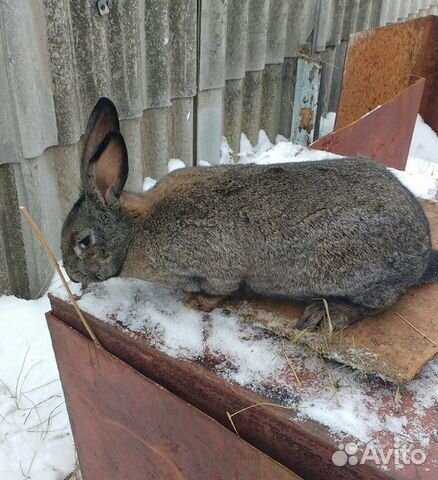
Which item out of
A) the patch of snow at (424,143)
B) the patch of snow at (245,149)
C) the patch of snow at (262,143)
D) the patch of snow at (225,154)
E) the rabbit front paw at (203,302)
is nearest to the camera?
the rabbit front paw at (203,302)

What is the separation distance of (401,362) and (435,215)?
114 cm

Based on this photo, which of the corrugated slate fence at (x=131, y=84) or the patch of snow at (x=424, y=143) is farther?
the patch of snow at (x=424, y=143)

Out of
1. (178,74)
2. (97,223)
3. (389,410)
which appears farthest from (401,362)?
(178,74)

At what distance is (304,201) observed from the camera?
166cm

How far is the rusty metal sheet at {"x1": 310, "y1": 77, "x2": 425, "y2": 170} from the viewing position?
11.9 feet

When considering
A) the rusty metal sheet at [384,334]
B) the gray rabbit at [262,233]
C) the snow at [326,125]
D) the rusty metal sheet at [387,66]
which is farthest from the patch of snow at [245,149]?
the rusty metal sheet at [384,334]

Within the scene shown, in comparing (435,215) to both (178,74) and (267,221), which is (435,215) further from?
(178,74)

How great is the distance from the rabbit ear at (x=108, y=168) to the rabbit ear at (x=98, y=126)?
0.03 m

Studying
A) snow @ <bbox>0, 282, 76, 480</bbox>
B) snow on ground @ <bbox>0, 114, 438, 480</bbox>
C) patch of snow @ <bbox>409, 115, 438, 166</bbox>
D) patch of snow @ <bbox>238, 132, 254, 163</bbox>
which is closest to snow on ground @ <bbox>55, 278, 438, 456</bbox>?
snow on ground @ <bbox>0, 114, 438, 480</bbox>

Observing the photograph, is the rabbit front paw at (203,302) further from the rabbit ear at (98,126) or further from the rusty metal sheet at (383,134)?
the rusty metal sheet at (383,134)

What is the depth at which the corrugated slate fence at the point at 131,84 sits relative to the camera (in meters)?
2.75

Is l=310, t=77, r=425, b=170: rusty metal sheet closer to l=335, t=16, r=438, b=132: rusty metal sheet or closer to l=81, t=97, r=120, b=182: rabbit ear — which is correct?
l=335, t=16, r=438, b=132: rusty metal sheet


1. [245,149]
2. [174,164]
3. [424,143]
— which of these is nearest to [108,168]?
[174,164]

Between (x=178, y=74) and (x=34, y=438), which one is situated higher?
(x=178, y=74)
